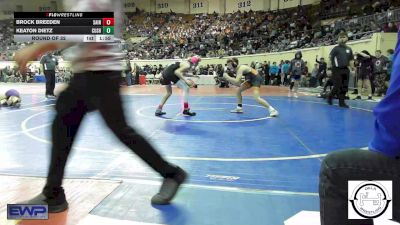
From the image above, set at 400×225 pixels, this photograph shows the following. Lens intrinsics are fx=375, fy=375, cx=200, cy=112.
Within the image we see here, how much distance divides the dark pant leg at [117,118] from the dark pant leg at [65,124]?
136mm

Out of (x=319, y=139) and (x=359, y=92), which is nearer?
(x=319, y=139)

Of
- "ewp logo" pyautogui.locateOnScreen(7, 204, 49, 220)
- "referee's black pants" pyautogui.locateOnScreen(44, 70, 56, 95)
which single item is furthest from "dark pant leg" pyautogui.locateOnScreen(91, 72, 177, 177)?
"referee's black pants" pyautogui.locateOnScreen(44, 70, 56, 95)

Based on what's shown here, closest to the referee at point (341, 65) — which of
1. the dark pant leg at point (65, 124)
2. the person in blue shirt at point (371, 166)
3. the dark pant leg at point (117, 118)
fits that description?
the dark pant leg at point (117, 118)

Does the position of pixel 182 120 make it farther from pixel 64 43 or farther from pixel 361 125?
pixel 64 43

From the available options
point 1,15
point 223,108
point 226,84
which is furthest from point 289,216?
point 226,84

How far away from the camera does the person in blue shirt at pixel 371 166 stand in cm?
111

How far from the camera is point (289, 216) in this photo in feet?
8.78

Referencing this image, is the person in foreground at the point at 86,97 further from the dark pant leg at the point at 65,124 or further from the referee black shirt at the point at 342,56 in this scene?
the referee black shirt at the point at 342,56

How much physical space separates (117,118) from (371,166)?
67.2 inches

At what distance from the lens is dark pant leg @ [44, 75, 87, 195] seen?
2.44 metres

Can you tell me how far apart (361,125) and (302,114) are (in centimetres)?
192
